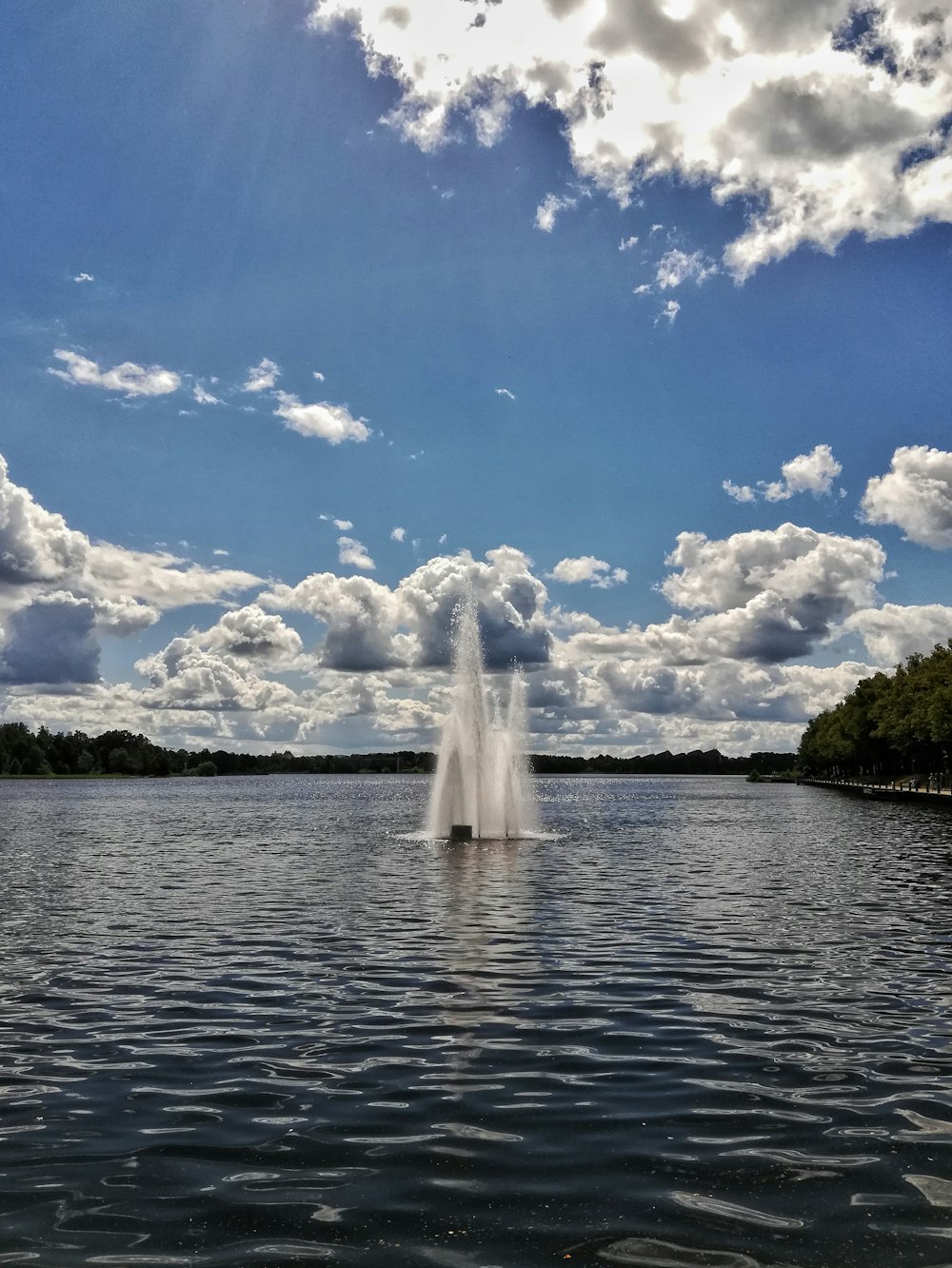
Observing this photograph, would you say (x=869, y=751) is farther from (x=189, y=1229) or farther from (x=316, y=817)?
(x=189, y=1229)

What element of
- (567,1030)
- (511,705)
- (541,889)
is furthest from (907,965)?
(511,705)

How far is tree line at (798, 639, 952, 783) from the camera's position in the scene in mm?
108312

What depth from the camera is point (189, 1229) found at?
29.3 feet

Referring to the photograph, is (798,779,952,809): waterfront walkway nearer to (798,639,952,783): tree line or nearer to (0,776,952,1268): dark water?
(798,639,952,783): tree line

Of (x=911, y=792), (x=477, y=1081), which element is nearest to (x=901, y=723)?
(x=911, y=792)

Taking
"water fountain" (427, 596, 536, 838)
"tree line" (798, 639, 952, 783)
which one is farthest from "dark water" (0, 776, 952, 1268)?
"tree line" (798, 639, 952, 783)

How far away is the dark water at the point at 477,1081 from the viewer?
29.3 feet

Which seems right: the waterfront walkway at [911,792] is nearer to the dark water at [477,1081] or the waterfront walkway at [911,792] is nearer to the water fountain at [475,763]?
the water fountain at [475,763]

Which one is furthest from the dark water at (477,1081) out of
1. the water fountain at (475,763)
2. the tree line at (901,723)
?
the tree line at (901,723)

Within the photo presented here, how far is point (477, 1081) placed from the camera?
44.2 ft

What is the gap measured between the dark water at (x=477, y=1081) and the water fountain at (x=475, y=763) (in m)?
28.9

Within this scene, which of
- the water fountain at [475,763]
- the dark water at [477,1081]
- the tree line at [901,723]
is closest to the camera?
the dark water at [477,1081]

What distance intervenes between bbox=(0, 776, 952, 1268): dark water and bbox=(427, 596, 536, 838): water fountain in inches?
1137

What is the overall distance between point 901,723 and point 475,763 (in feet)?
238
